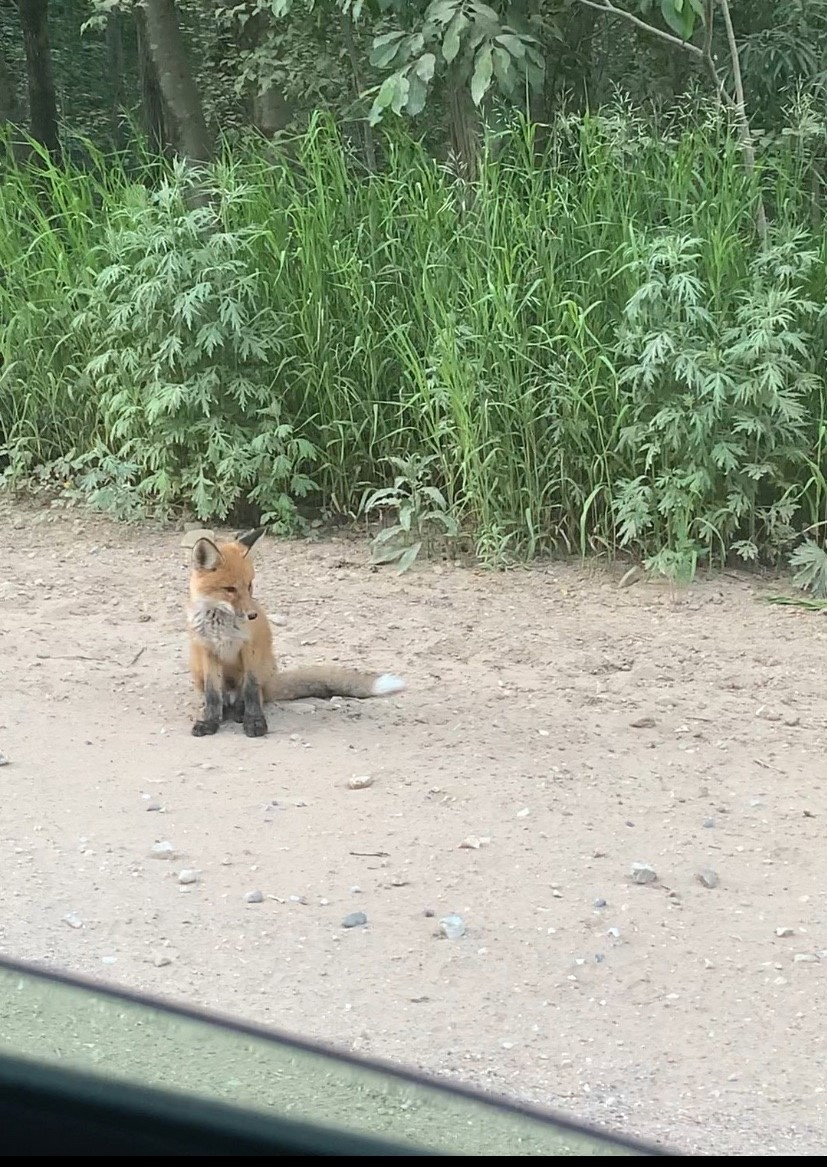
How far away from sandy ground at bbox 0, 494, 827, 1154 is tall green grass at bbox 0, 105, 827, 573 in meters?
0.59

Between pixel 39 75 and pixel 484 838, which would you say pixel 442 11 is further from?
pixel 39 75

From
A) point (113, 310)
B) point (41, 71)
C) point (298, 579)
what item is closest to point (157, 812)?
point (298, 579)

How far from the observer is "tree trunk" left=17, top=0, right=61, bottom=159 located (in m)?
12.6

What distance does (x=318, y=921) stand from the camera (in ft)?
11.3

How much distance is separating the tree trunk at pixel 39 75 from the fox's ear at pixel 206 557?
8.81 m

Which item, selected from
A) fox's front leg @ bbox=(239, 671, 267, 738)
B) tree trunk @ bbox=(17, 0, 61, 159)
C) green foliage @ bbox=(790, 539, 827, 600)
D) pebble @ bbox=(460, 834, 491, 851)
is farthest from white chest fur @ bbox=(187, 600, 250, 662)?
tree trunk @ bbox=(17, 0, 61, 159)

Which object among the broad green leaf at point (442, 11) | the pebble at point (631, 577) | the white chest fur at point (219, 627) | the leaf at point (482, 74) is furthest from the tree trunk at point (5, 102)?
the white chest fur at point (219, 627)

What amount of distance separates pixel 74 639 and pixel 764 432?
3.16 m

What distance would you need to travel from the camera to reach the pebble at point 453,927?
3.38 metres

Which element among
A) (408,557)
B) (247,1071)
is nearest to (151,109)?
(408,557)

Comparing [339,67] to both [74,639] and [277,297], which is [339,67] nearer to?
[277,297]

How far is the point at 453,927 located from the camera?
341cm

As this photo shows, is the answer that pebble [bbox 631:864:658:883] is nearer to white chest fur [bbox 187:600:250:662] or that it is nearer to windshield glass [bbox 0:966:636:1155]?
white chest fur [bbox 187:600:250:662]

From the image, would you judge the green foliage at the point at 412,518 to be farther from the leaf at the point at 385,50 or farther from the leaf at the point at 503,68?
the leaf at the point at 385,50
